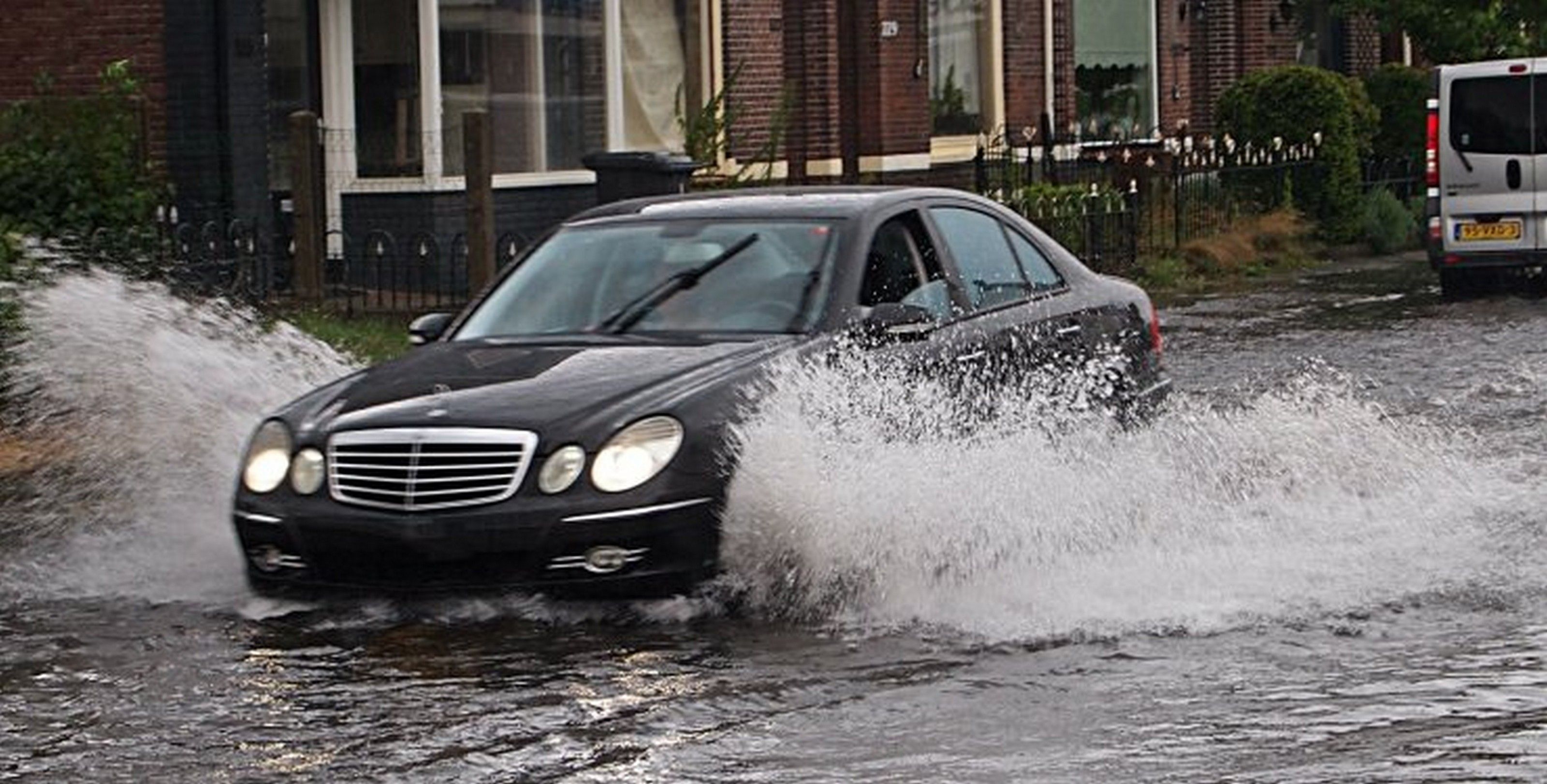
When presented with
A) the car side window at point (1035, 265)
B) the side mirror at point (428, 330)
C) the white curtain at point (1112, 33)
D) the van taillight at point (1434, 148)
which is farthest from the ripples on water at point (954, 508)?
the white curtain at point (1112, 33)

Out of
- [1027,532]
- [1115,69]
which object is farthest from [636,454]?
[1115,69]

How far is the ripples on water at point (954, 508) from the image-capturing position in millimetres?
10125

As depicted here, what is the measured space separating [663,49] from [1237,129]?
24.6ft

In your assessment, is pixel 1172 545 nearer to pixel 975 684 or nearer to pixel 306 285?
pixel 975 684

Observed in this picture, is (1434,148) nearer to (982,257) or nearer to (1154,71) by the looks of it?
(1154,71)

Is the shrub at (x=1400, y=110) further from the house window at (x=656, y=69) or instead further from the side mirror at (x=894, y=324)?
the side mirror at (x=894, y=324)

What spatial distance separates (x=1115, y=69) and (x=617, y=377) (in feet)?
85.8

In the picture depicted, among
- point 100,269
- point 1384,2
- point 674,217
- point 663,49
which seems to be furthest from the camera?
point 1384,2

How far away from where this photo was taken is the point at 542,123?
2570 cm

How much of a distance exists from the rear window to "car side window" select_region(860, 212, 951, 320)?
14360mm

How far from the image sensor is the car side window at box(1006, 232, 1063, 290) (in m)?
12.8

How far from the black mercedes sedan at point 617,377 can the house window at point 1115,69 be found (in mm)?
22558

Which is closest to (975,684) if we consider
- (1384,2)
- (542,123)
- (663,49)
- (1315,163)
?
(542,123)

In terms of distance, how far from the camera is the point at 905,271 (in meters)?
11.9
